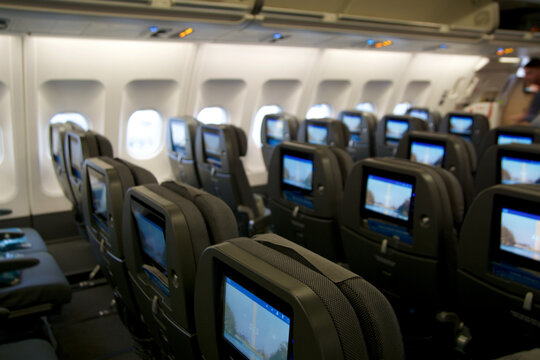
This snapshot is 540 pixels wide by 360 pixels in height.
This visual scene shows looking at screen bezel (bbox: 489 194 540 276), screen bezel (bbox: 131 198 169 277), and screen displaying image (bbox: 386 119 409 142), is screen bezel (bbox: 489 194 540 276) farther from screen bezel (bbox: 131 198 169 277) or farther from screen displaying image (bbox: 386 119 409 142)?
screen displaying image (bbox: 386 119 409 142)

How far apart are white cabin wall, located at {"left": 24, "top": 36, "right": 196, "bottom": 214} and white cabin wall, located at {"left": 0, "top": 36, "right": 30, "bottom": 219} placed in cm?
8

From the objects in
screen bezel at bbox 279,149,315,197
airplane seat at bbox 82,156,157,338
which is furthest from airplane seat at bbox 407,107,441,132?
airplane seat at bbox 82,156,157,338

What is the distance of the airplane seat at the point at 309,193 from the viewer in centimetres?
308

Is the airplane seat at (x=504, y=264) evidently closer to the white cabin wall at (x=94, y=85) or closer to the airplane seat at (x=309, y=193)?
the airplane seat at (x=309, y=193)

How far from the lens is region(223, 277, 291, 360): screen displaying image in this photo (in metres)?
1.08

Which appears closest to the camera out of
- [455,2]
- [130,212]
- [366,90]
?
[130,212]

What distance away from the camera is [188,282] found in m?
1.58

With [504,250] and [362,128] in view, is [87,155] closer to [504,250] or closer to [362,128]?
[504,250]

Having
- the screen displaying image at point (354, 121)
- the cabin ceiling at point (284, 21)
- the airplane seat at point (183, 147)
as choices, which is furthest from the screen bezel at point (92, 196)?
the screen displaying image at point (354, 121)

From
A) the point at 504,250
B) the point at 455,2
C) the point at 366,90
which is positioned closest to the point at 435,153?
the point at 504,250

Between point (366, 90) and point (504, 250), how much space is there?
8067 millimetres

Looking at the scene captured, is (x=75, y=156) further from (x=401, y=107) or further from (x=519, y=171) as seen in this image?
(x=401, y=107)

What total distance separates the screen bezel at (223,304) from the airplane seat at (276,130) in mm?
4723

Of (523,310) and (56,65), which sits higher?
(56,65)
